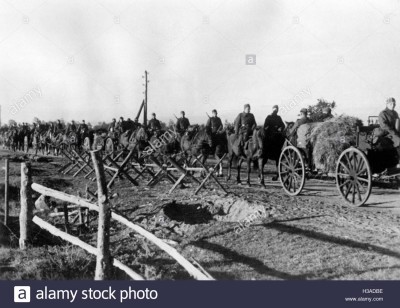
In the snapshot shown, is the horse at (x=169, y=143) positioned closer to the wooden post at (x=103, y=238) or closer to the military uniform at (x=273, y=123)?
the military uniform at (x=273, y=123)

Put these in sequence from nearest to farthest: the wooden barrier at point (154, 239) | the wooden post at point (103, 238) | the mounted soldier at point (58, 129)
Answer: the wooden barrier at point (154, 239), the wooden post at point (103, 238), the mounted soldier at point (58, 129)

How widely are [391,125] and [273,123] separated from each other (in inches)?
165

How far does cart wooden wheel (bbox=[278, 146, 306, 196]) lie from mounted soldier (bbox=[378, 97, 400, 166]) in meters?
2.07

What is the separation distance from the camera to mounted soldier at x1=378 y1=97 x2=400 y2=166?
28.9 feet

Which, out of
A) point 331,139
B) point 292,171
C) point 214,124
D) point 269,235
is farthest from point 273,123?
point 269,235

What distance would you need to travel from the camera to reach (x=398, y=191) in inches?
434

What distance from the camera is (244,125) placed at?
45.0 feet

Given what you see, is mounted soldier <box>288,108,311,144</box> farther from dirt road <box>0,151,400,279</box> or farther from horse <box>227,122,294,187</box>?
dirt road <box>0,151,400,279</box>

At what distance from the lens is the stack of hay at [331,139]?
33.8 feet

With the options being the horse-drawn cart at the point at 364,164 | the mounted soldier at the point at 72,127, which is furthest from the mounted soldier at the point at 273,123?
the mounted soldier at the point at 72,127

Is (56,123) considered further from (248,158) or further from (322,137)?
(322,137)

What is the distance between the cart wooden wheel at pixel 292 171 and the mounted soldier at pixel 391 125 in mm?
2068

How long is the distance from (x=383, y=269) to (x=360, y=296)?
52.4 inches

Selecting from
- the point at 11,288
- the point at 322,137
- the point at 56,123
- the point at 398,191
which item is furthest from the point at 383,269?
the point at 56,123
